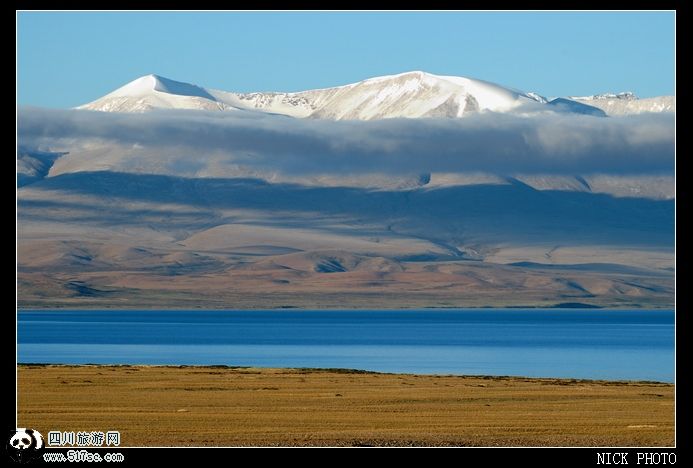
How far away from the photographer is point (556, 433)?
98.6ft

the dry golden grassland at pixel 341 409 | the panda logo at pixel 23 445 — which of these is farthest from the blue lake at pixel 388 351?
the panda logo at pixel 23 445

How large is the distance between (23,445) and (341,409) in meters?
16.3

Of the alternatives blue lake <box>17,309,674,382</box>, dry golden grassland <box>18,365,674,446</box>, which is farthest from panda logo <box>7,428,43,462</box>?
blue lake <box>17,309,674,382</box>

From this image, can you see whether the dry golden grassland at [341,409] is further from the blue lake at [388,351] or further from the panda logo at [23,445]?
the blue lake at [388,351]

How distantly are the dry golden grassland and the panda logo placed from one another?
5660 mm

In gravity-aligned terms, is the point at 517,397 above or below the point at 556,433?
above

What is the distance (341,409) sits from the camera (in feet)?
120

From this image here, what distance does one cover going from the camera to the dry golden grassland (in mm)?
28953

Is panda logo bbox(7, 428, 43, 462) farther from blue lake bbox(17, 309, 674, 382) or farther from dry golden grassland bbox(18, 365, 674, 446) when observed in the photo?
blue lake bbox(17, 309, 674, 382)
